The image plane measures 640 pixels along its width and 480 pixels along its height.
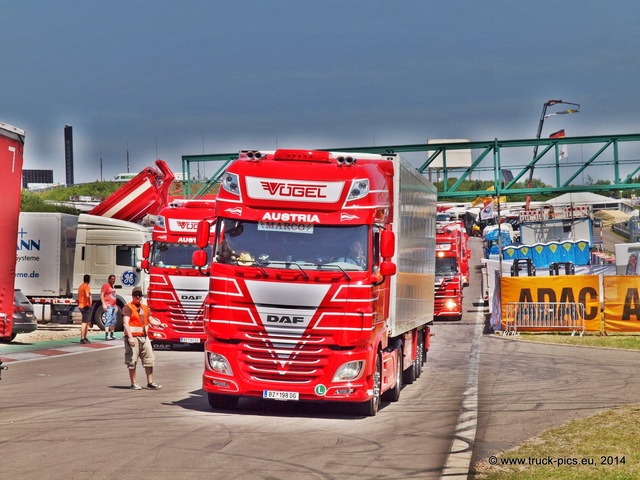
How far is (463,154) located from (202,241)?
85191 mm

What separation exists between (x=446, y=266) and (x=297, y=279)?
27.0 metres

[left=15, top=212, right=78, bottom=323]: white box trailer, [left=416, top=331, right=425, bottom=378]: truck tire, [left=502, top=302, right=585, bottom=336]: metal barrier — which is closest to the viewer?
[left=416, top=331, right=425, bottom=378]: truck tire

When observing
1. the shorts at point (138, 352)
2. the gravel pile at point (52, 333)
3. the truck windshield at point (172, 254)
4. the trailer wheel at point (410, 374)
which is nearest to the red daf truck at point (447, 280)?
the gravel pile at point (52, 333)

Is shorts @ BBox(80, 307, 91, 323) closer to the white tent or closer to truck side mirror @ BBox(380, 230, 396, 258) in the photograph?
truck side mirror @ BBox(380, 230, 396, 258)

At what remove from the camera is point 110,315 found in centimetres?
3262

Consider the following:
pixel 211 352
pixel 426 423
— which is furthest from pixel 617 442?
pixel 211 352

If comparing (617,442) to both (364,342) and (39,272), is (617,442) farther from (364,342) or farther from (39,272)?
(39,272)

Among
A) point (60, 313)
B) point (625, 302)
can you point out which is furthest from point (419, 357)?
point (60, 313)

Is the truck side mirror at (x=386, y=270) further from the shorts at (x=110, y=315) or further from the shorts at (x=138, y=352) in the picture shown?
the shorts at (x=110, y=315)

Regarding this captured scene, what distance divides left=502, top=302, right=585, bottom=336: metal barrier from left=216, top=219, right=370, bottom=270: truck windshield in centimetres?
2058

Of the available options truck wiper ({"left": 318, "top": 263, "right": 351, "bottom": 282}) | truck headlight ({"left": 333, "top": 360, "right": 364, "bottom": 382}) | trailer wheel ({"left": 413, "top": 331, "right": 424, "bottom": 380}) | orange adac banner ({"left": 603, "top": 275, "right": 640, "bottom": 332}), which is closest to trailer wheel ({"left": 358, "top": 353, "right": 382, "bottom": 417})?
truck headlight ({"left": 333, "top": 360, "right": 364, "bottom": 382})

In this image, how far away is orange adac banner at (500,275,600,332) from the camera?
112 ft

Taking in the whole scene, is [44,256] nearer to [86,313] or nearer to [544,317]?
[86,313]

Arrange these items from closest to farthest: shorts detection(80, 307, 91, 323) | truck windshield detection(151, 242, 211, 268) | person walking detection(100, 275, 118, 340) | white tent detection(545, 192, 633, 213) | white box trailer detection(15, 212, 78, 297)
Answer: truck windshield detection(151, 242, 211, 268)
shorts detection(80, 307, 91, 323)
person walking detection(100, 275, 118, 340)
white box trailer detection(15, 212, 78, 297)
white tent detection(545, 192, 633, 213)
